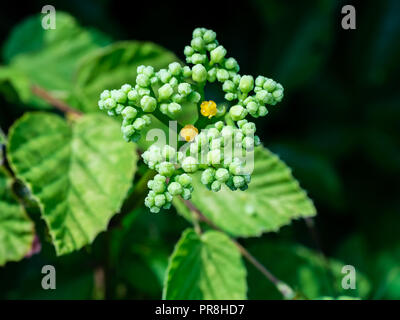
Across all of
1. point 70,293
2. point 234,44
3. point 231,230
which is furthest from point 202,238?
point 234,44

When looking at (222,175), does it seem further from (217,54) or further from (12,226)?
(12,226)

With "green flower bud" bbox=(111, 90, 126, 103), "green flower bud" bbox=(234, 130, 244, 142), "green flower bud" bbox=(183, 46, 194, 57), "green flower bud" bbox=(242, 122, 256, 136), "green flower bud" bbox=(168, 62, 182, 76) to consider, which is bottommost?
"green flower bud" bbox=(234, 130, 244, 142)

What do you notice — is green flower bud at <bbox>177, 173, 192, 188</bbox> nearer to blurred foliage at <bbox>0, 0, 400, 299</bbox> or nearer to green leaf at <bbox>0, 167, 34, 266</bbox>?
green leaf at <bbox>0, 167, 34, 266</bbox>

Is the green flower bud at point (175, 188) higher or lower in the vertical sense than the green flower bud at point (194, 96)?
lower

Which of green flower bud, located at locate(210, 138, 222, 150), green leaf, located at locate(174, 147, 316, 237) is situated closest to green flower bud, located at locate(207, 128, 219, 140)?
green flower bud, located at locate(210, 138, 222, 150)

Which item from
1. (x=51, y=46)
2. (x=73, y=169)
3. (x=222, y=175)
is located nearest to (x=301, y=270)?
(x=73, y=169)

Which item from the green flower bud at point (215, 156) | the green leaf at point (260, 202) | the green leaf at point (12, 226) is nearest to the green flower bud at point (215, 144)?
the green flower bud at point (215, 156)

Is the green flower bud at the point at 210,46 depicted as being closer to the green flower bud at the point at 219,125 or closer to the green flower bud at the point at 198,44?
the green flower bud at the point at 198,44
